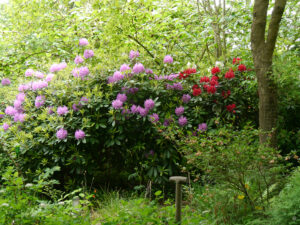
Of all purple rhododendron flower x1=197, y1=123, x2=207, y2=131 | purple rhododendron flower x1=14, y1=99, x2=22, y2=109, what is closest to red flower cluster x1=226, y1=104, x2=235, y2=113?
purple rhododendron flower x1=197, y1=123, x2=207, y2=131

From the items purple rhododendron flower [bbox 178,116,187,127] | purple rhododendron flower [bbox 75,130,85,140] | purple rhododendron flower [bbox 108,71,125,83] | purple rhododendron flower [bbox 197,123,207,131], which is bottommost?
purple rhododendron flower [bbox 75,130,85,140]

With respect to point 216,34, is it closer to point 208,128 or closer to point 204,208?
point 208,128

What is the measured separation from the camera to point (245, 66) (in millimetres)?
4828

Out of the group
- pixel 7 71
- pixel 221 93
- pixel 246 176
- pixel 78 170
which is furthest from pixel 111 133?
pixel 7 71

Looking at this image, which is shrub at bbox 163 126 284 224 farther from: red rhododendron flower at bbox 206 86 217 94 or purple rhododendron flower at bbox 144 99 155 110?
red rhododendron flower at bbox 206 86 217 94

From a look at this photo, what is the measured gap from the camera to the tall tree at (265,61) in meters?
3.56

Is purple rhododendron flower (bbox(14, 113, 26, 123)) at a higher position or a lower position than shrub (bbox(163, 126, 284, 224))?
higher

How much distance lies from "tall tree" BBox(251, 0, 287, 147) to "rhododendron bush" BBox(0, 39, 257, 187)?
20.0 inches

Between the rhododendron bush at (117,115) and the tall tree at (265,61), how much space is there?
51 cm

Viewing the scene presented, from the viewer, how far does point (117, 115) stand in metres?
4.19

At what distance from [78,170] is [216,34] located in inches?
147

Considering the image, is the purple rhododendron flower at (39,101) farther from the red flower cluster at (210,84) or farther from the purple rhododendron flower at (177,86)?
the red flower cluster at (210,84)

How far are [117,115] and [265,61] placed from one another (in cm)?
197

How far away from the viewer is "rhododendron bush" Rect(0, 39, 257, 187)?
4211mm
